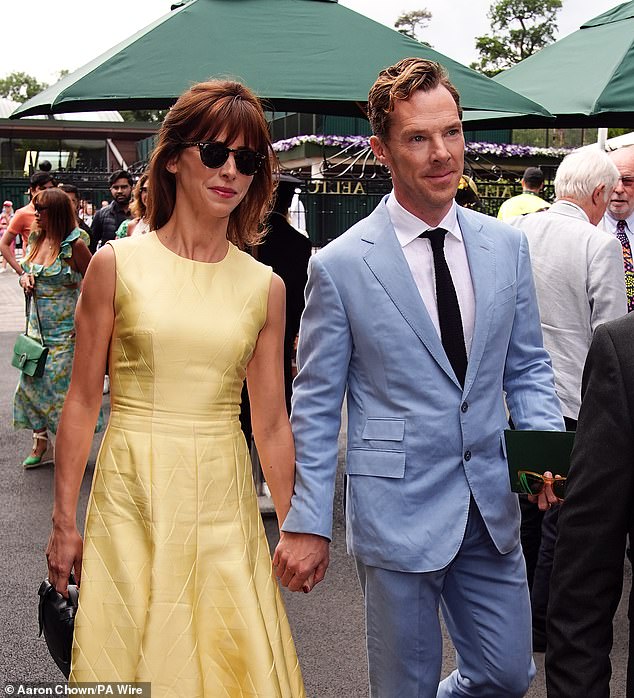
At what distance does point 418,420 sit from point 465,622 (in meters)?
0.63

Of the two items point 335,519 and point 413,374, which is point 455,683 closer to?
point 413,374

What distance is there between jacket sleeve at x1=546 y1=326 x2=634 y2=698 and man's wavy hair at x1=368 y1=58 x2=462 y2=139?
4.93ft

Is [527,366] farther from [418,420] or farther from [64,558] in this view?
[64,558]

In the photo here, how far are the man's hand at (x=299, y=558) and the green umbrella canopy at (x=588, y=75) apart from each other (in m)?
3.83

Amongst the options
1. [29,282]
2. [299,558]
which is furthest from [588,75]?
[299,558]

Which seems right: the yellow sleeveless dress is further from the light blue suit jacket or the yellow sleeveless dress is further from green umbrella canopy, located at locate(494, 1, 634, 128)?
green umbrella canopy, located at locate(494, 1, 634, 128)

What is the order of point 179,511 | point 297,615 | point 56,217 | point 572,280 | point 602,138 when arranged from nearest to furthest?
point 179,511 → point 572,280 → point 297,615 → point 56,217 → point 602,138

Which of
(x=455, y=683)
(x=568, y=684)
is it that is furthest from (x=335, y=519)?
(x=568, y=684)

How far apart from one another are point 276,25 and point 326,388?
3.38 metres

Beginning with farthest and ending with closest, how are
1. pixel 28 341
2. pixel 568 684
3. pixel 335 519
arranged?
pixel 28 341 → pixel 335 519 → pixel 568 684

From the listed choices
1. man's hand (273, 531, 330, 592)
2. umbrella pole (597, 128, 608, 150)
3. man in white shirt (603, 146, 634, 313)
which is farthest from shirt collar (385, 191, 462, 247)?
umbrella pole (597, 128, 608, 150)

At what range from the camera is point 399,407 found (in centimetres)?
295

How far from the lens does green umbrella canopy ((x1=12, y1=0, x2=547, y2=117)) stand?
537cm

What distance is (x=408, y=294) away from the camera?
2990mm
